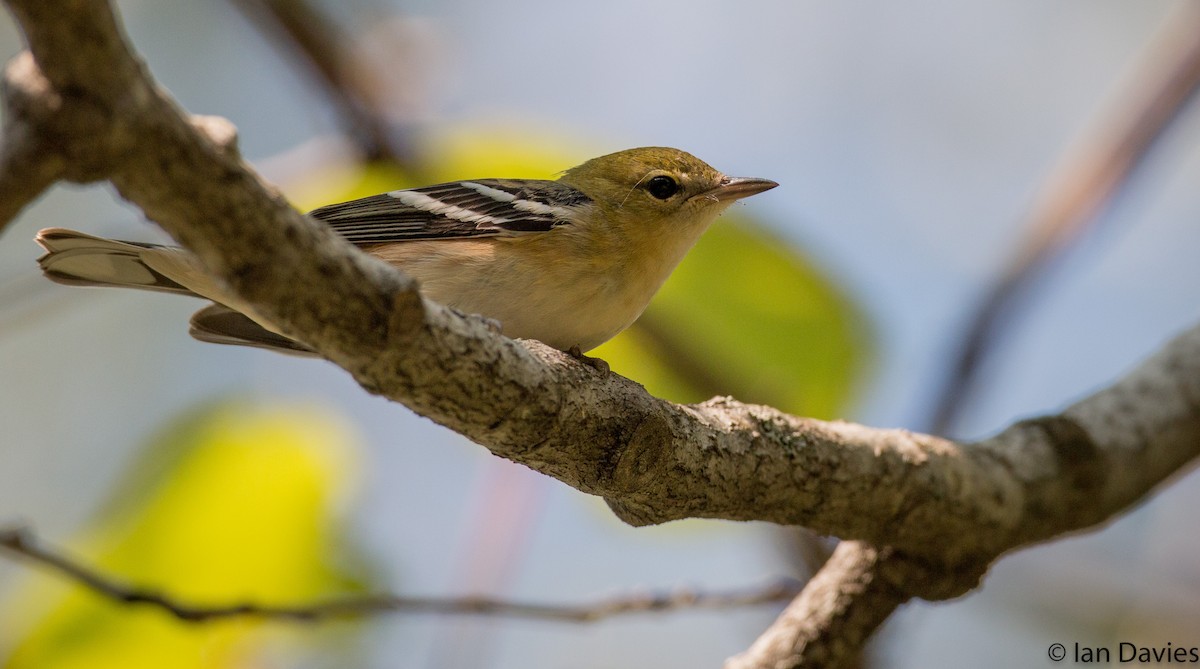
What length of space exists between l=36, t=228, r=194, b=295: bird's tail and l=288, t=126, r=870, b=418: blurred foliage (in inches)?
33.0

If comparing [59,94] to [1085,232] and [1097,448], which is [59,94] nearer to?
[1097,448]

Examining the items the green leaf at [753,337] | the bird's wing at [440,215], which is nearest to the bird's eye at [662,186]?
the green leaf at [753,337]

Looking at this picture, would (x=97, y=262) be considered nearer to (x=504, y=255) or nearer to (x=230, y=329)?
(x=230, y=329)

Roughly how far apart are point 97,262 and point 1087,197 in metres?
4.16

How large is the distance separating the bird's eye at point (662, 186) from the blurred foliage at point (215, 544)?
183 cm

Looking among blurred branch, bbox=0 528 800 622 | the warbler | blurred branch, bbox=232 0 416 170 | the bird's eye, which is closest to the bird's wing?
the warbler

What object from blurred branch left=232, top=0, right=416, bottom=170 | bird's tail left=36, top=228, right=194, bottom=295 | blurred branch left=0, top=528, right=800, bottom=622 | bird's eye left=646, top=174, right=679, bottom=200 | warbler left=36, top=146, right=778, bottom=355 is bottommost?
blurred branch left=0, top=528, right=800, bottom=622

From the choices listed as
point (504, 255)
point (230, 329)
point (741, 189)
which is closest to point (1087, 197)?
point (741, 189)

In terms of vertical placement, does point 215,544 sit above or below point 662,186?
below

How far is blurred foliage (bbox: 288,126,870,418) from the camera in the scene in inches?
163

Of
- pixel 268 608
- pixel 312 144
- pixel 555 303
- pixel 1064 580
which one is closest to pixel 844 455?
pixel 555 303

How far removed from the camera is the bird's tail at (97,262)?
301cm

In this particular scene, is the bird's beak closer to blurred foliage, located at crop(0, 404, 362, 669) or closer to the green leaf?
the green leaf

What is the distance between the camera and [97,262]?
10.6 feet
